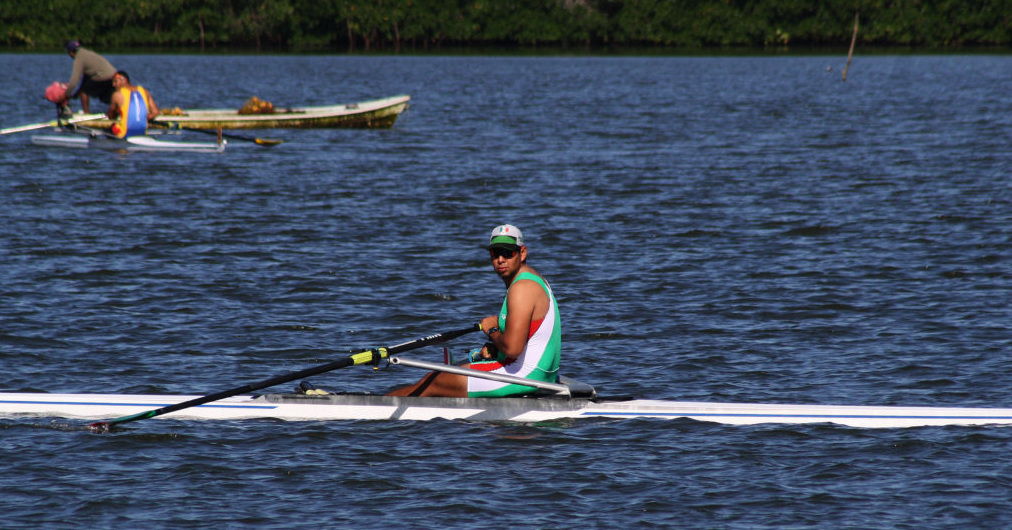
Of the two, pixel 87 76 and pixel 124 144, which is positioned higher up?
pixel 87 76

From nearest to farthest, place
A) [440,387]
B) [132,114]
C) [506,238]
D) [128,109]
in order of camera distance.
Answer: [506,238]
[440,387]
[128,109]
[132,114]

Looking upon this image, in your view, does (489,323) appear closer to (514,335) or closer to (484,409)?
(514,335)

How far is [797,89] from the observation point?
62000mm

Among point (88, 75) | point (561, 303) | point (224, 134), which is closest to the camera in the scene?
point (561, 303)

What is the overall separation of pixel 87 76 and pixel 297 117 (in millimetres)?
7441

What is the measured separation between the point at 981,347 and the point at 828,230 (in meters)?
7.88

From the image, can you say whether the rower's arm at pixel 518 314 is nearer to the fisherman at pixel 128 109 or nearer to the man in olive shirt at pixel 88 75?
the fisherman at pixel 128 109

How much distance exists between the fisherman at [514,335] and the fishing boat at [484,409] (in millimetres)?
131

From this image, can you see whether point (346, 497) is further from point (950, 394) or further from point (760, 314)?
point (760, 314)

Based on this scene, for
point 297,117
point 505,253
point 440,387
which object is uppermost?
point 505,253

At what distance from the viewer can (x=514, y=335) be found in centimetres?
1019

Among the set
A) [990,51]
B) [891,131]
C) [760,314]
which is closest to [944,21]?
[990,51]

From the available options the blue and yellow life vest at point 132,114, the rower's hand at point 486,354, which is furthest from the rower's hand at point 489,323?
the blue and yellow life vest at point 132,114

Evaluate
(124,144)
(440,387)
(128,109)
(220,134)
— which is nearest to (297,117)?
(220,134)
